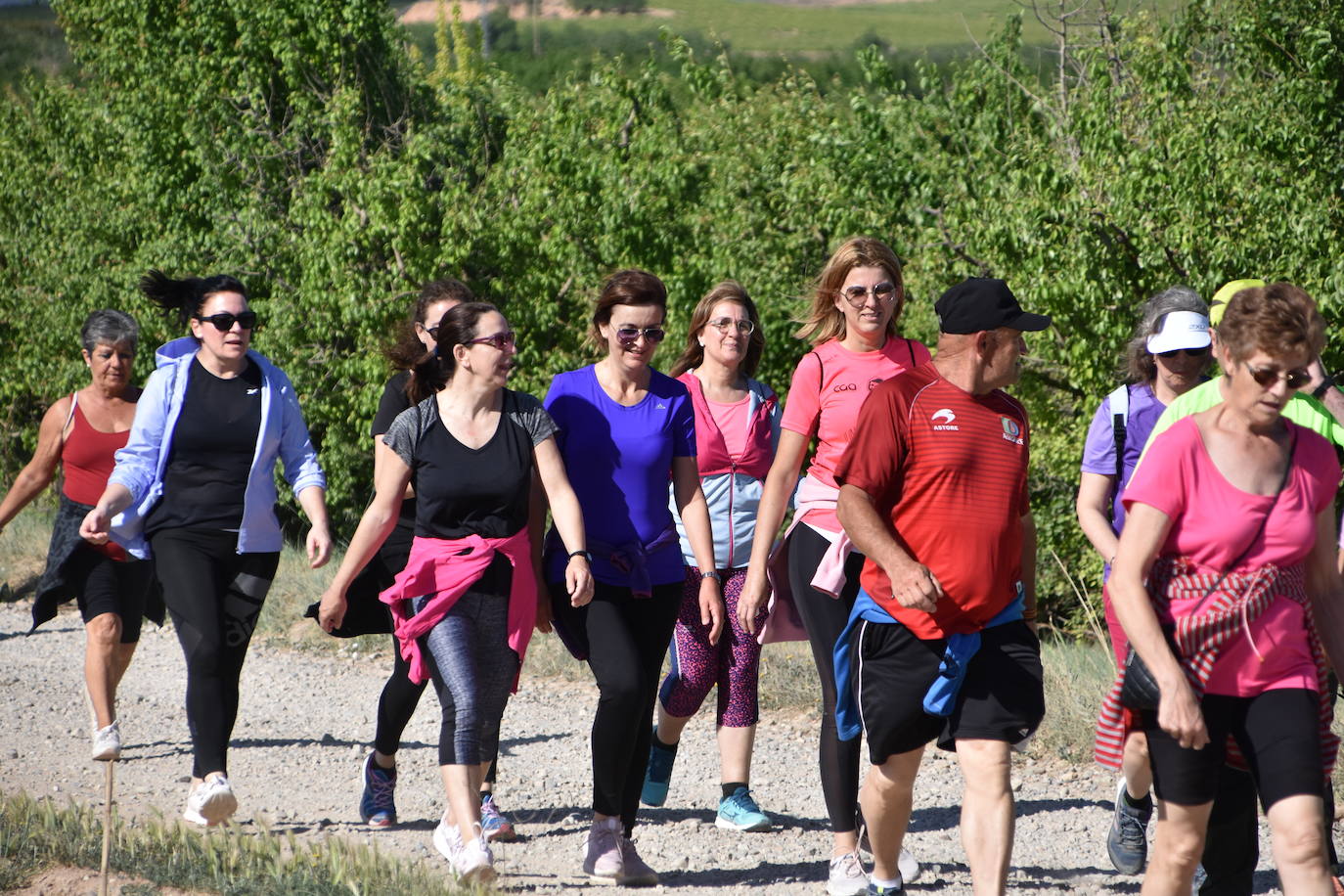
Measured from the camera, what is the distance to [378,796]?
5.56 m

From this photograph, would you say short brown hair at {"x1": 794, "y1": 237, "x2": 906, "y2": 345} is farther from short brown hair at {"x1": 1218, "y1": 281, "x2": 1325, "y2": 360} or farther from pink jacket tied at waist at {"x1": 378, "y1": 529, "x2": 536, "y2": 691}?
short brown hair at {"x1": 1218, "y1": 281, "x2": 1325, "y2": 360}

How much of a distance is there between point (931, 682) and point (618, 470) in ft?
4.58


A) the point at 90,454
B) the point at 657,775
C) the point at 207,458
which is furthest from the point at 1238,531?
the point at 90,454

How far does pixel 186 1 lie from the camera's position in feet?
65.0

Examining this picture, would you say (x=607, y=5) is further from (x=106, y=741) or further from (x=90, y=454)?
(x=106, y=741)

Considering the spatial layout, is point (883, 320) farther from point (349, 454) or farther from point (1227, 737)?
point (349, 454)

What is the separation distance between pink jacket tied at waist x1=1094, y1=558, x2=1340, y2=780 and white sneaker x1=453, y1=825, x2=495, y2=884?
2.06 meters

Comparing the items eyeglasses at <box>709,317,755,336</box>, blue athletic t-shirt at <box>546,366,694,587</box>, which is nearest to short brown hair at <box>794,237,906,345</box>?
eyeglasses at <box>709,317,755,336</box>

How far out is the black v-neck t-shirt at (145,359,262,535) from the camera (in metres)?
5.25

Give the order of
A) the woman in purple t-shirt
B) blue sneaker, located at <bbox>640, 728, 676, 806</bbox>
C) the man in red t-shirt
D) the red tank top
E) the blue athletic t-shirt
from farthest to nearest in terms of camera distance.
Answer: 1. the red tank top
2. blue sneaker, located at <bbox>640, 728, 676, 806</bbox>
3. the blue athletic t-shirt
4. the woman in purple t-shirt
5. the man in red t-shirt

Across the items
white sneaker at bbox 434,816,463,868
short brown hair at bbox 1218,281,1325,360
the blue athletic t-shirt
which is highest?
short brown hair at bbox 1218,281,1325,360

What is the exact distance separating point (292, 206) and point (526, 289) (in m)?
2.63

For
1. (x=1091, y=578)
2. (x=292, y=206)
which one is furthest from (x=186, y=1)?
(x=1091, y=578)

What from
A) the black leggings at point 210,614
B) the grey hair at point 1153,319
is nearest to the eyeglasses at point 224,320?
the black leggings at point 210,614
